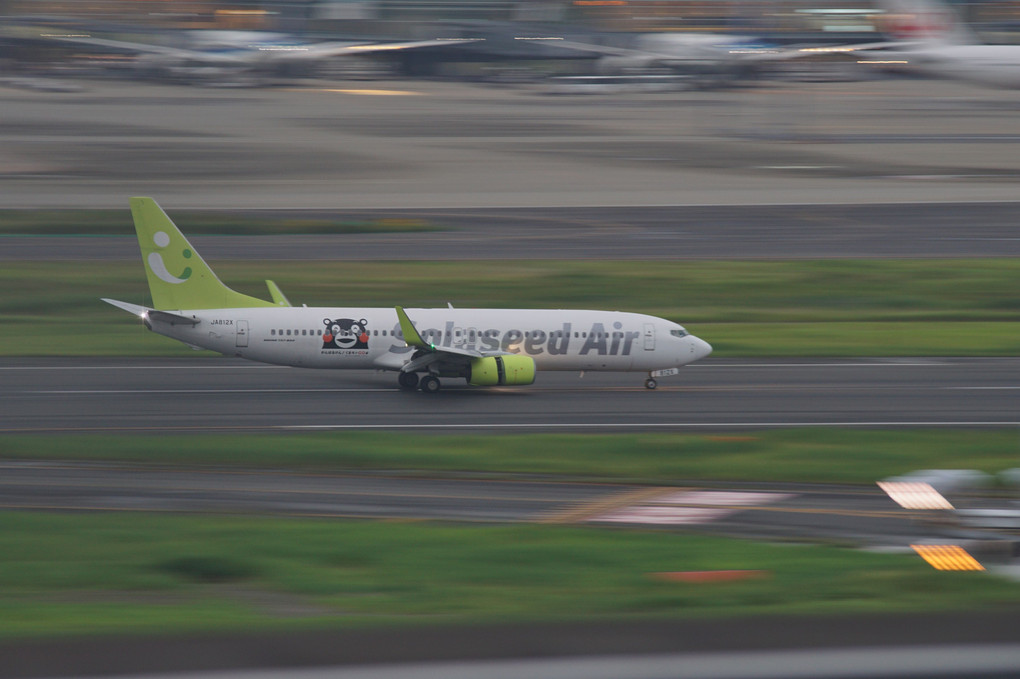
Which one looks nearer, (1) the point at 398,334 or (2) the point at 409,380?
(2) the point at 409,380

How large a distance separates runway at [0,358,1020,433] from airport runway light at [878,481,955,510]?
6.72 m

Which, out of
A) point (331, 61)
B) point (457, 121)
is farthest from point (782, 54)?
point (331, 61)

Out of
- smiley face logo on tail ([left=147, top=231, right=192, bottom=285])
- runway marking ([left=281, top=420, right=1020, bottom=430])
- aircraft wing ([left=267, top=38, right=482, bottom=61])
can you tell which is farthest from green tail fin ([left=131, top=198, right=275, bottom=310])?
aircraft wing ([left=267, top=38, right=482, bottom=61])

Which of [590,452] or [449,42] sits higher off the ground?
[449,42]

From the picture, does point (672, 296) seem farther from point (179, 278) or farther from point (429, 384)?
point (179, 278)

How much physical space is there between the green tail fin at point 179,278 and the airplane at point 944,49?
265 ft

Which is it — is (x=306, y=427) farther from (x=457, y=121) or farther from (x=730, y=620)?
(x=457, y=121)

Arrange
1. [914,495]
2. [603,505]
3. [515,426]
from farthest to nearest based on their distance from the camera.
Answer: [515,426] → [914,495] → [603,505]

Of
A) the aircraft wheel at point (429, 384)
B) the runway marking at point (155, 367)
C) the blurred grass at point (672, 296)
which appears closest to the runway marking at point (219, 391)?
the aircraft wheel at point (429, 384)

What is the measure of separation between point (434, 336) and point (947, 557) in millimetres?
20627

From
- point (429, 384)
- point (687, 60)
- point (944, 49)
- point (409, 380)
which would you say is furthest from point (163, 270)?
point (944, 49)

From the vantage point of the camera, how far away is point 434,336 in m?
36.5

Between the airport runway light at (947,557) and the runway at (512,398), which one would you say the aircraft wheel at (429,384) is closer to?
the runway at (512,398)

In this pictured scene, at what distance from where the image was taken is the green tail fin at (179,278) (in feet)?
121
